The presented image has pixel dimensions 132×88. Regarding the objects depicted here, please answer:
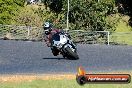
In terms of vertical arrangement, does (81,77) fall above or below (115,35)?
above

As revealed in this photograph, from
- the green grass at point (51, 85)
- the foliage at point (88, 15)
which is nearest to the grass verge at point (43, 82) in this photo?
the green grass at point (51, 85)

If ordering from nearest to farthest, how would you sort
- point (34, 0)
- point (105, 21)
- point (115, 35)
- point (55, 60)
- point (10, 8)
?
point (55, 60) → point (115, 35) → point (105, 21) → point (10, 8) → point (34, 0)

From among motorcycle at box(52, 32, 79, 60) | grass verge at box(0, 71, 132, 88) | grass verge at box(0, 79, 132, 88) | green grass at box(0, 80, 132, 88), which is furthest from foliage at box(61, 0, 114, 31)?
green grass at box(0, 80, 132, 88)

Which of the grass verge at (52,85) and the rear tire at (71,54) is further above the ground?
the grass verge at (52,85)

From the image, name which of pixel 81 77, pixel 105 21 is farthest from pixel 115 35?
pixel 81 77

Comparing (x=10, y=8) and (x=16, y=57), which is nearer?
(x=16, y=57)

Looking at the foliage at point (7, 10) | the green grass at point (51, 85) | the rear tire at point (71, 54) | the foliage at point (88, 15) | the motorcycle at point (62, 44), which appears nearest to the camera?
the green grass at point (51, 85)

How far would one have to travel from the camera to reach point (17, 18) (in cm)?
4675

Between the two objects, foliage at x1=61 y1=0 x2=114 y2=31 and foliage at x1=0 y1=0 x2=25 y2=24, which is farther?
foliage at x1=0 y1=0 x2=25 y2=24

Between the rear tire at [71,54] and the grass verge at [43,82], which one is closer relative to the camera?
the grass verge at [43,82]

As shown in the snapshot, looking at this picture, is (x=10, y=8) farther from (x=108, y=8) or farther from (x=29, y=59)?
(x=29, y=59)

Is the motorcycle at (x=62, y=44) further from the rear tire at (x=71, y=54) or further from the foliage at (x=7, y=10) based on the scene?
the foliage at (x=7, y=10)

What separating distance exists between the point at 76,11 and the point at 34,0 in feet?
40.9

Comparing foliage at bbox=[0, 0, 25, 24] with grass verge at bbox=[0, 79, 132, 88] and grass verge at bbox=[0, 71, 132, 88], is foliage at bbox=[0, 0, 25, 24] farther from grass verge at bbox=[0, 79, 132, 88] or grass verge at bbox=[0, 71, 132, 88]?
grass verge at bbox=[0, 79, 132, 88]
